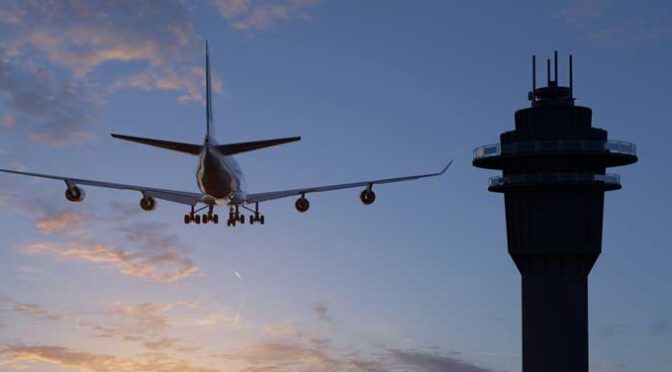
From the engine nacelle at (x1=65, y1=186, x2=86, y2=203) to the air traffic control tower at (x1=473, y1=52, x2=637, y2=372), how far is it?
73887 millimetres

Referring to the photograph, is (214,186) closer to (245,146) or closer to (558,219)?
(245,146)

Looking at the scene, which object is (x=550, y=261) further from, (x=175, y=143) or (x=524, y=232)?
(x=175, y=143)

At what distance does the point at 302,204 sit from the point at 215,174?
45.4 feet

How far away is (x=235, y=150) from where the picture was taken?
270 feet

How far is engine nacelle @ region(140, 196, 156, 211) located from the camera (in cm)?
8950

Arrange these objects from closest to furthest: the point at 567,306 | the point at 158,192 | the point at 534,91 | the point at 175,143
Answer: the point at 175,143 < the point at 158,192 < the point at 567,306 < the point at 534,91

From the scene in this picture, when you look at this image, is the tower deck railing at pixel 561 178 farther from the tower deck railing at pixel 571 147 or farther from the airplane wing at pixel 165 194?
the airplane wing at pixel 165 194

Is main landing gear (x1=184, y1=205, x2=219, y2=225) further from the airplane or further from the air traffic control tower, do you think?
the air traffic control tower

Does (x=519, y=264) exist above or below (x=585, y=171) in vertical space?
below

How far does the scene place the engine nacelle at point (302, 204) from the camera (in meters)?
91.9

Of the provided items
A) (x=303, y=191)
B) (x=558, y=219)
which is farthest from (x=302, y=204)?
(x=558, y=219)

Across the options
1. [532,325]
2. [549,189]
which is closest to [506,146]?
[549,189]

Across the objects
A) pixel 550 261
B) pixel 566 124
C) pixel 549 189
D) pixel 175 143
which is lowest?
pixel 175 143

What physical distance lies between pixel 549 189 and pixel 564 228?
19.8 ft
